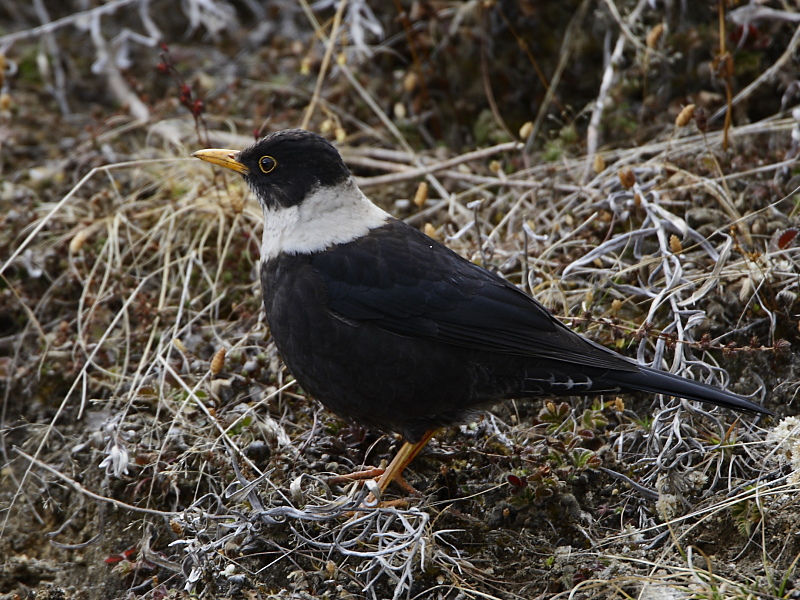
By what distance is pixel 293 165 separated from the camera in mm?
4602

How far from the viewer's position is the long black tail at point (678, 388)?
3666mm

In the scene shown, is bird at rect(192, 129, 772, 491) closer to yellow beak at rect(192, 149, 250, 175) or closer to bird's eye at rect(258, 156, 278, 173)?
bird's eye at rect(258, 156, 278, 173)

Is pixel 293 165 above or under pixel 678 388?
above

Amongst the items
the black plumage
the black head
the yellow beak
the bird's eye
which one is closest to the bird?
the black plumage

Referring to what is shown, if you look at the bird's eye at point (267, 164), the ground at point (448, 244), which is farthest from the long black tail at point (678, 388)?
the bird's eye at point (267, 164)

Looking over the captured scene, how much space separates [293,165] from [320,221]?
0.38 m

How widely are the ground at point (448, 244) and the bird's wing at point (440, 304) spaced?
617mm

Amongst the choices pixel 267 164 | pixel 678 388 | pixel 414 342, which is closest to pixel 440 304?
pixel 414 342

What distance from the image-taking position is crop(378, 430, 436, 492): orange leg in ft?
14.0

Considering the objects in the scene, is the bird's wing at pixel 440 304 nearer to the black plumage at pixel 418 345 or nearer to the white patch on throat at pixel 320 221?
the black plumage at pixel 418 345

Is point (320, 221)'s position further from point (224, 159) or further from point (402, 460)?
point (402, 460)

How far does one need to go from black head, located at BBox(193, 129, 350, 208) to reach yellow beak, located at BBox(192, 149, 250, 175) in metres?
0.09

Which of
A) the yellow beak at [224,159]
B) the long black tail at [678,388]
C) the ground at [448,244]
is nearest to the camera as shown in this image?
the long black tail at [678,388]

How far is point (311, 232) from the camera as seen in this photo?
4434 mm
